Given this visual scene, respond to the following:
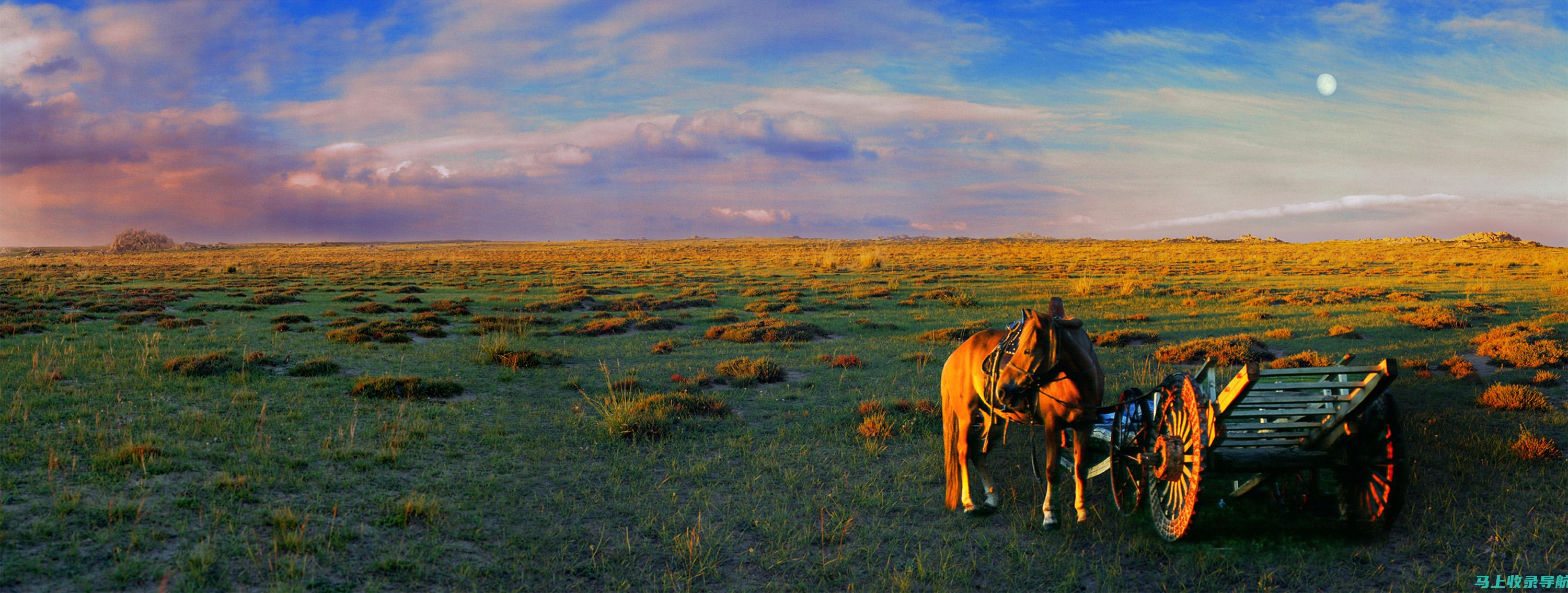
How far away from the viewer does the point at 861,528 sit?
6.34 m

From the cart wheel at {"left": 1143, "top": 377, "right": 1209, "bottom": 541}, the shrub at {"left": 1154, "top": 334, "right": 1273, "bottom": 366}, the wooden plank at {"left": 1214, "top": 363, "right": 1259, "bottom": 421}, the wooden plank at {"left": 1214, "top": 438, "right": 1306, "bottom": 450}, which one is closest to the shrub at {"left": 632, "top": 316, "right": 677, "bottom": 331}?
the shrub at {"left": 1154, "top": 334, "right": 1273, "bottom": 366}

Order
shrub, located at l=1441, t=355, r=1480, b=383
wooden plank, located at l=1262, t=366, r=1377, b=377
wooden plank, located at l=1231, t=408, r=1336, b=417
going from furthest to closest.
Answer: shrub, located at l=1441, t=355, r=1480, b=383 < wooden plank, located at l=1231, t=408, r=1336, b=417 < wooden plank, located at l=1262, t=366, r=1377, b=377

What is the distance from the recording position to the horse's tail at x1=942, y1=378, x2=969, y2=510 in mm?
6684

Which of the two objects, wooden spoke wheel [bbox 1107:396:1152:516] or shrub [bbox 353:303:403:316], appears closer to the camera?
wooden spoke wheel [bbox 1107:396:1152:516]

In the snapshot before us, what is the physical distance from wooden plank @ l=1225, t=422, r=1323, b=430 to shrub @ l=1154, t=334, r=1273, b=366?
9.20m

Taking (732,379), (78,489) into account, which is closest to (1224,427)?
(732,379)

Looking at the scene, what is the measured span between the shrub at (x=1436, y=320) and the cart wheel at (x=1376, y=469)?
53.1 feet

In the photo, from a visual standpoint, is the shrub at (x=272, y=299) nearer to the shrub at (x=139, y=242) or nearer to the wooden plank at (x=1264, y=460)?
the wooden plank at (x=1264, y=460)

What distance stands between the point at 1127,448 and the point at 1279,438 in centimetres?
116

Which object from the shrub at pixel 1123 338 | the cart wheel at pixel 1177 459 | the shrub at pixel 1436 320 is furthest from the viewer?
the shrub at pixel 1436 320

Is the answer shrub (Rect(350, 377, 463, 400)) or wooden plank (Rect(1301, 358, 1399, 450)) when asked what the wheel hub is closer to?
wooden plank (Rect(1301, 358, 1399, 450))

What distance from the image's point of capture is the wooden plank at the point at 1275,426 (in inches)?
200

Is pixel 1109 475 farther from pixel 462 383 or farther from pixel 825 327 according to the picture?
pixel 825 327

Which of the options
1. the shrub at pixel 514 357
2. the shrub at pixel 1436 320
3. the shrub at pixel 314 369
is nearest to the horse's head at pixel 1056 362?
the shrub at pixel 514 357
